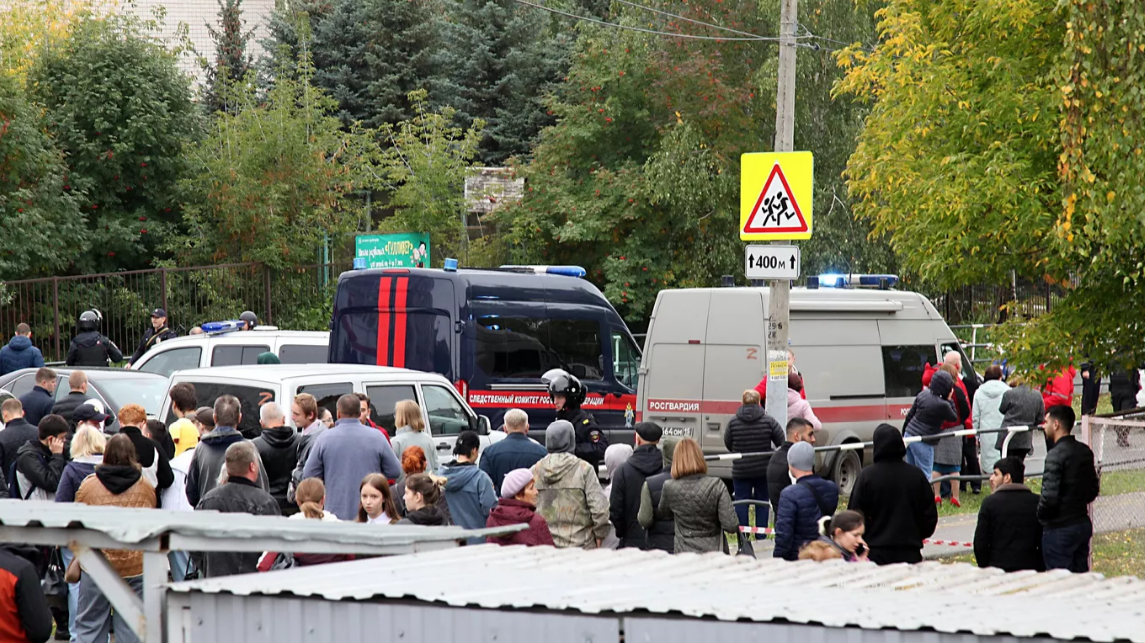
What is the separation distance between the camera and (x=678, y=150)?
90.8 feet

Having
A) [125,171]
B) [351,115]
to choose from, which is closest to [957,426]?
[125,171]

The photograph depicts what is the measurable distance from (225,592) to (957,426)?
42.7 feet

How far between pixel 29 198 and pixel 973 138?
18420 mm

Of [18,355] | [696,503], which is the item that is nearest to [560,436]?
[696,503]

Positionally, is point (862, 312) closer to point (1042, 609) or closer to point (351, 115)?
point (1042, 609)

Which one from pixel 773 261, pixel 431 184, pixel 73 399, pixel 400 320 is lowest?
pixel 73 399

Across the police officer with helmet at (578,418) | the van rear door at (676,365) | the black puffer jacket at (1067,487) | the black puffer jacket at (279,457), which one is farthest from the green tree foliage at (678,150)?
the black puffer jacket at (1067,487)

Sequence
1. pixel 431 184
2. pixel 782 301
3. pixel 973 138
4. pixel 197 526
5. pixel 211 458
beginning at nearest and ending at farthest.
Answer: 1. pixel 197 526
2. pixel 211 458
3. pixel 973 138
4. pixel 782 301
5. pixel 431 184

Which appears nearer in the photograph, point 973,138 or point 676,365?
point 973,138

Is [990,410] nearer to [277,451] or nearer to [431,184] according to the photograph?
[277,451]

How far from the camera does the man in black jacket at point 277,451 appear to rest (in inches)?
377

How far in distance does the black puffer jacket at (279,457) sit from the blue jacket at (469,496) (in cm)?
159

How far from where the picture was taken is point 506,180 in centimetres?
3369

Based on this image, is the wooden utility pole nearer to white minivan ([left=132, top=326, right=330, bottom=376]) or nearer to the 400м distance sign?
the 400м distance sign
